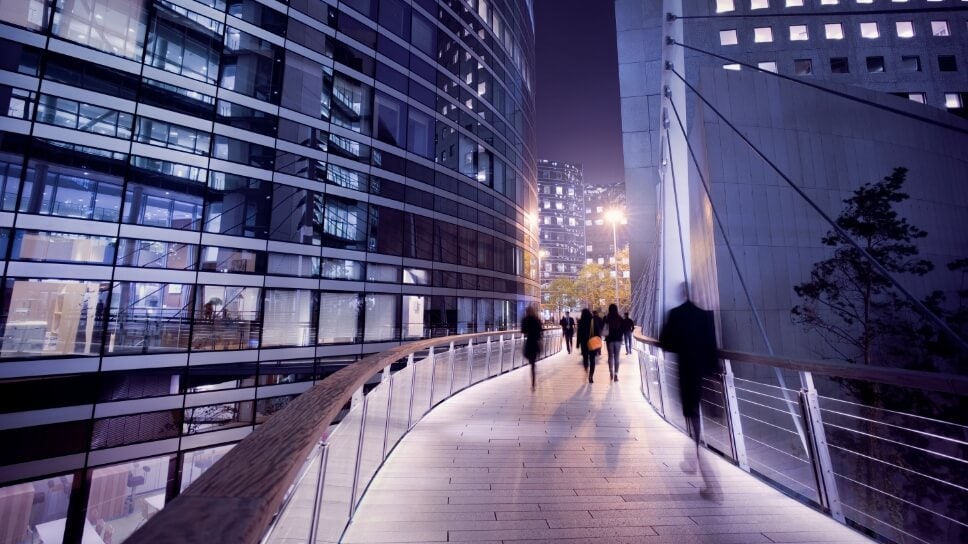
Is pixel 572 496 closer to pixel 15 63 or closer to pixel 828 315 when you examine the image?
pixel 828 315

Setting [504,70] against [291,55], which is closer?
[291,55]

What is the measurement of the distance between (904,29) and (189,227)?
39.8m

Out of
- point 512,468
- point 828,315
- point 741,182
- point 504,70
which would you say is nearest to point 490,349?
point 512,468

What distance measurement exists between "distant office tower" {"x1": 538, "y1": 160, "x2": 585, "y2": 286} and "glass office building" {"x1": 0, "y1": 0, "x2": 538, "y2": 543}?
7306 cm

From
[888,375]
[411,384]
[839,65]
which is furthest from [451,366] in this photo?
[839,65]

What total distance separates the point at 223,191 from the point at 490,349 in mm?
14569

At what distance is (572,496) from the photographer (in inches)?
142

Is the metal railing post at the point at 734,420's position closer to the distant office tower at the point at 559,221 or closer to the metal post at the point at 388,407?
the metal post at the point at 388,407

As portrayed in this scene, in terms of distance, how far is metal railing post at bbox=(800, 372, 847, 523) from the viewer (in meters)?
3.15

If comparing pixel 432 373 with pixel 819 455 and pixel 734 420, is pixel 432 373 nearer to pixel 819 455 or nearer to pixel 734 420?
pixel 734 420

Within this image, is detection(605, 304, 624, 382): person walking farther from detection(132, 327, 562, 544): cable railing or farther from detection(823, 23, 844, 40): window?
detection(823, 23, 844, 40): window

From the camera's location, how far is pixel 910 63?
77.0 feet

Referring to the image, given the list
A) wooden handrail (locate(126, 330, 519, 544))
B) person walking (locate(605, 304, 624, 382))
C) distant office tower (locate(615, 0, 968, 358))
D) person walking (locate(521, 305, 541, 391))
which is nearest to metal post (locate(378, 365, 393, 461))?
wooden handrail (locate(126, 330, 519, 544))

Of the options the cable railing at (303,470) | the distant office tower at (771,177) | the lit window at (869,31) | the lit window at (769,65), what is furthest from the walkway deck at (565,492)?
the lit window at (869,31)
